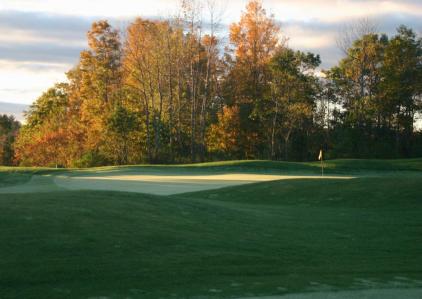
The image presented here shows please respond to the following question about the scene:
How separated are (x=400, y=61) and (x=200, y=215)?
4297 centimetres

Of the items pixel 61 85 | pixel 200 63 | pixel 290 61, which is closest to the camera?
pixel 290 61

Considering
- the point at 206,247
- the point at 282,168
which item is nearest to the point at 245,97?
the point at 282,168

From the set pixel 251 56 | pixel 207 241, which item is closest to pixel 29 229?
pixel 207 241

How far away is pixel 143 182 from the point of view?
1086 inches

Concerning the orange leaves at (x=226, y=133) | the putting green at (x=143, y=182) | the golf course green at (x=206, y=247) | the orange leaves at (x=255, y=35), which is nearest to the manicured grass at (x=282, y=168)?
the putting green at (x=143, y=182)

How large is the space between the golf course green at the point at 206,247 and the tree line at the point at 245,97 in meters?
33.9

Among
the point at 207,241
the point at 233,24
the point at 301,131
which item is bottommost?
the point at 207,241

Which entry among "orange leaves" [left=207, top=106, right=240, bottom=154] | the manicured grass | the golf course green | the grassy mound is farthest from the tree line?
the grassy mound

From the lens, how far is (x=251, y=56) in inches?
2264

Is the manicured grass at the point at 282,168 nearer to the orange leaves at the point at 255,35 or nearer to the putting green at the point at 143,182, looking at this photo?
the putting green at the point at 143,182

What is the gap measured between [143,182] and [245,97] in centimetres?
3033

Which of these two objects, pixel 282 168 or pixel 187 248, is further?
pixel 282 168

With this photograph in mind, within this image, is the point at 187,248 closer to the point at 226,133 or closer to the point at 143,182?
the point at 143,182

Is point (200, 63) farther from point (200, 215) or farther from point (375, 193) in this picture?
point (200, 215)
